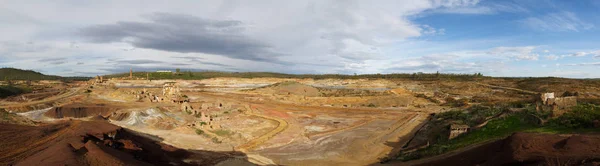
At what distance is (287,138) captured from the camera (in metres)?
24.7

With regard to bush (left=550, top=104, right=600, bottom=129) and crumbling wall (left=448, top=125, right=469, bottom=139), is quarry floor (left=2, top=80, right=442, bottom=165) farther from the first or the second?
bush (left=550, top=104, right=600, bottom=129)

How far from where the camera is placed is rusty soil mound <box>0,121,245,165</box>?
30.7ft

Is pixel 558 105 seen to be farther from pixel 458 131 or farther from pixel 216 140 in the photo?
pixel 216 140

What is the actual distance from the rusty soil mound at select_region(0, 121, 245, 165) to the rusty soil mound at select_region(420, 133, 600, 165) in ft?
35.2

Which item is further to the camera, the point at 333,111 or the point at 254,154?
the point at 333,111

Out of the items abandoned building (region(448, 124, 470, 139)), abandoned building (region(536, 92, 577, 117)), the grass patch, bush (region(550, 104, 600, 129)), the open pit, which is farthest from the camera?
the open pit

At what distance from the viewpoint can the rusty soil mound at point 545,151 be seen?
757 cm

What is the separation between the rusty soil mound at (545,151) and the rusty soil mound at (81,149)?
10.7 meters

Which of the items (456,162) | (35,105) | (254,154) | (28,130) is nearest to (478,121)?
(456,162)

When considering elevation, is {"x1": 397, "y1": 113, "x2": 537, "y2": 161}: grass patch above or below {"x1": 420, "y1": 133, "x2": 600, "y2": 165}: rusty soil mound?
below

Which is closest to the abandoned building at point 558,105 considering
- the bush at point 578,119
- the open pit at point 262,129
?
the bush at point 578,119

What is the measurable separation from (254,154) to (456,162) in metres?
12.0

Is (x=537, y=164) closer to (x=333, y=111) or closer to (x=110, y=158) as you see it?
(x=110, y=158)

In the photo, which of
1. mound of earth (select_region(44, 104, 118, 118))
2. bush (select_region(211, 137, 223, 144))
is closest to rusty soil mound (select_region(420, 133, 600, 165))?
bush (select_region(211, 137, 223, 144))
